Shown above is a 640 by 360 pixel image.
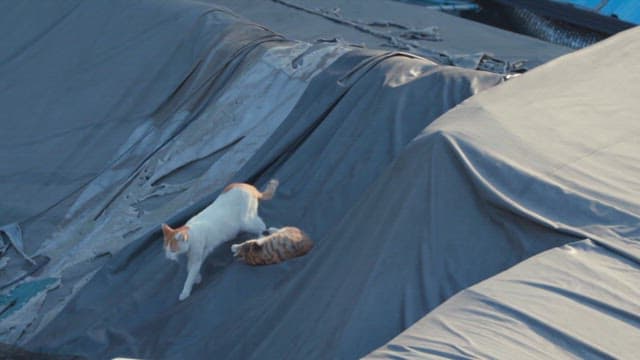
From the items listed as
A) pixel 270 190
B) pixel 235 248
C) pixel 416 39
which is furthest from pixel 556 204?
pixel 416 39

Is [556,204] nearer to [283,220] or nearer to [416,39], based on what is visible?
[283,220]

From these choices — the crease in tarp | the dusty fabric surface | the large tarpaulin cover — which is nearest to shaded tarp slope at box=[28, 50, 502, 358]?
the large tarpaulin cover

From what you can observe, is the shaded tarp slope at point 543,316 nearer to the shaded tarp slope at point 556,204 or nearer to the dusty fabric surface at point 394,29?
the shaded tarp slope at point 556,204

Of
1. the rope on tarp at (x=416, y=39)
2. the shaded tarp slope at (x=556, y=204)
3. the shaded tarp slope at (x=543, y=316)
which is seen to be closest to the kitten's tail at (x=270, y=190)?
the shaded tarp slope at (x=556, y=204)

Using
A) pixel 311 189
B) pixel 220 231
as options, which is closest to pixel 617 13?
pixel 311 189

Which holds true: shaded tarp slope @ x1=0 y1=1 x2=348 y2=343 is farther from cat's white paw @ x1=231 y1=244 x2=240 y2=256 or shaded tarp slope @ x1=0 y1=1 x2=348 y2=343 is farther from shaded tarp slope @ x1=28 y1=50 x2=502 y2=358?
cat's white paw @ x1=231 y1=244 x2=240 y2=256

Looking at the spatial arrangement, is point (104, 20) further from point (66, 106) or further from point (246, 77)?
point (246, 77)
